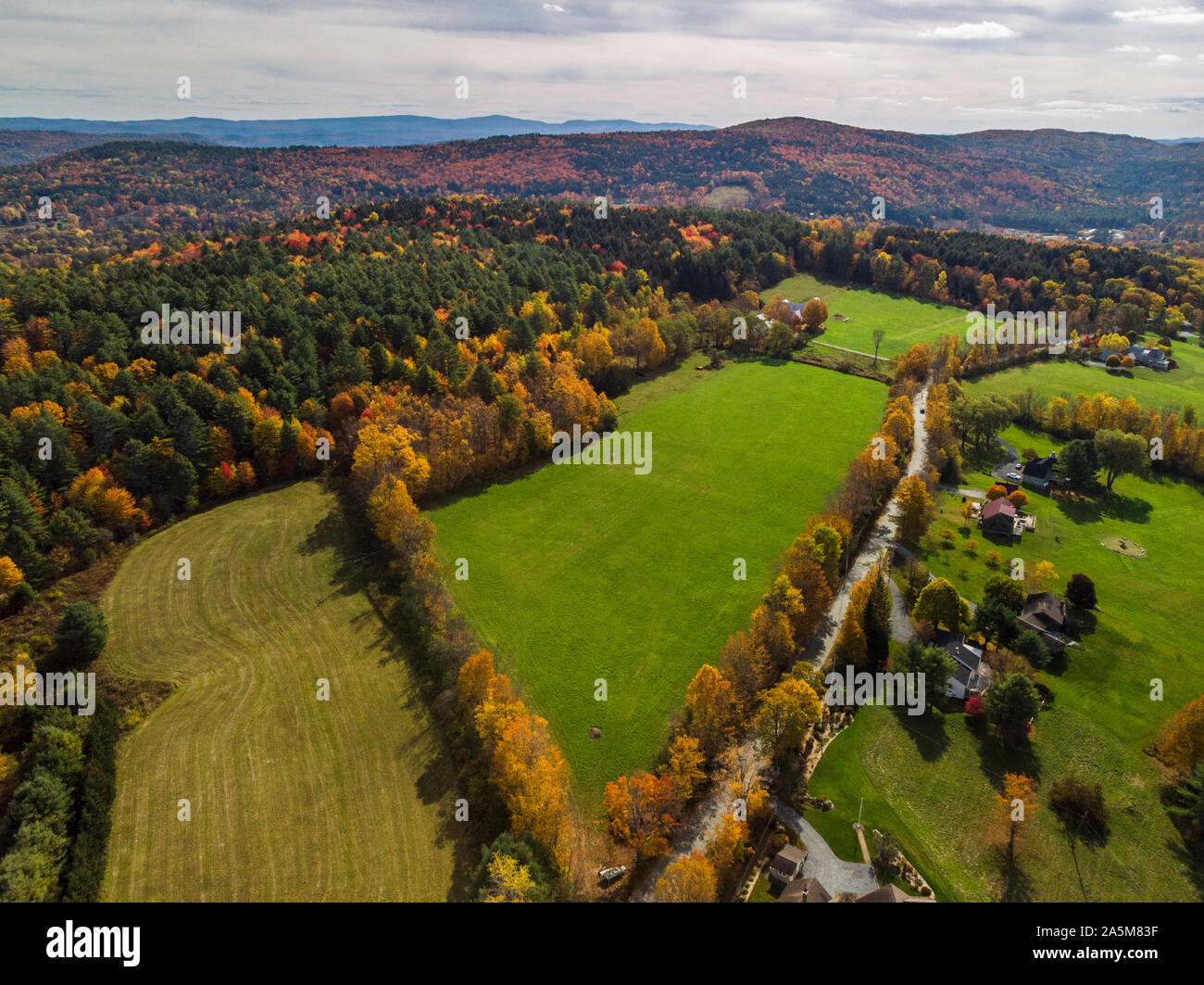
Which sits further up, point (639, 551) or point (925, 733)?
point (639, 551)

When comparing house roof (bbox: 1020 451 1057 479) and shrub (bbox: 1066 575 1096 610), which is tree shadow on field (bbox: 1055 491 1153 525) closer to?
house roof (bbox: 1020 451 1057 479)

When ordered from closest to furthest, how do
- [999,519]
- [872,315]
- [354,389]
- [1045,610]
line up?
[1045,610] → [999,519] → [354,389] → [872,315]

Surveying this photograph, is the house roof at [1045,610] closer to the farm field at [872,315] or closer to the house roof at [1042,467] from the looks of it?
the house roof at [1042,467]

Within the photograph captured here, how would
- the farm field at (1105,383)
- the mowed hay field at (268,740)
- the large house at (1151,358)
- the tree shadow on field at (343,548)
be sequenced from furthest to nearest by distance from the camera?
1. the large house at (1151,358)
2. the farm field at (1105,383)
3. the tree shadow on field at (343,548)
4. the mowed hay field at (268,740)

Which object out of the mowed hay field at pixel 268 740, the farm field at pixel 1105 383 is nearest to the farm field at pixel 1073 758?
the mowed hay field at pixel 268 740

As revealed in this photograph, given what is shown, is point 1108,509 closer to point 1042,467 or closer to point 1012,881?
point 1042,467

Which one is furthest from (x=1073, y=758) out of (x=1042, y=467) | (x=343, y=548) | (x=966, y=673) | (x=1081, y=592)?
(x=343, y=548)

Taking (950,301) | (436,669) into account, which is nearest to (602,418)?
(436,669)
